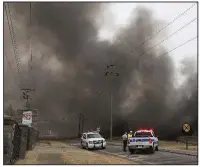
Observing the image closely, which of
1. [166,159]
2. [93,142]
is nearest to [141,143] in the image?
[166,159]

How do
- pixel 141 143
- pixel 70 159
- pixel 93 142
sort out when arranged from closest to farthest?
pixel 70 159 → pixel 141 143 → pixel 93 142

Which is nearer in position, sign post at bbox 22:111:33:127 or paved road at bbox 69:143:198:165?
paved road at bbox 69:143:198:165

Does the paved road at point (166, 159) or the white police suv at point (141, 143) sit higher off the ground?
the white police suv at point (141, 143)

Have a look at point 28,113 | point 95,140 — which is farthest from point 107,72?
point 28,113

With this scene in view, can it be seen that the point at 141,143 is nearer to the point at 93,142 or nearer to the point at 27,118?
the point at 27,118

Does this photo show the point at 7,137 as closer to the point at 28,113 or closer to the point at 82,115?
the point at 28,113

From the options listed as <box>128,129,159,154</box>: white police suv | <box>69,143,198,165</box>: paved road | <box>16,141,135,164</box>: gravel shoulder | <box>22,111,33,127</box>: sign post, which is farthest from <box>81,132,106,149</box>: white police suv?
<box>69,143,198,165</box>: paved road

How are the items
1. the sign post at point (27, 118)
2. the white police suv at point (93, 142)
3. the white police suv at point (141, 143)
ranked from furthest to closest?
the white police suv at point (93, 142) → the sign post at point (27, 118) → the white police suv at point (141, 143)

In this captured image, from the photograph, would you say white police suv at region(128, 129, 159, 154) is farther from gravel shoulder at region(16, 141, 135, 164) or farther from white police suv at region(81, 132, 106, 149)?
white police suv at region(81, 132, 106, 149)

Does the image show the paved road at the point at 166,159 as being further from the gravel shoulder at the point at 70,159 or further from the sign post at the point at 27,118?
the sign post at the point at 27,118

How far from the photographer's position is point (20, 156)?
22562mm

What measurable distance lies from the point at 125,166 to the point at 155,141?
13658 mm

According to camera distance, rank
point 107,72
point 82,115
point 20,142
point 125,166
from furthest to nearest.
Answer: point 82,115
point 107,72
point 20,142
point 125,166

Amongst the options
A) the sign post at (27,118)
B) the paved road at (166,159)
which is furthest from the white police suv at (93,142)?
the paved road at (166,159)
